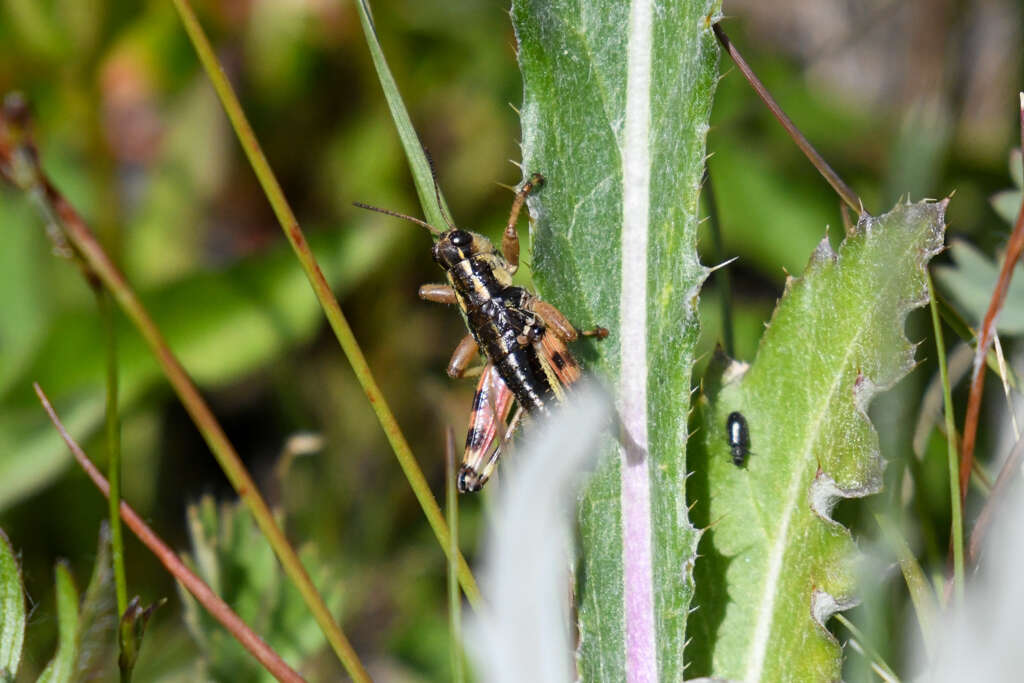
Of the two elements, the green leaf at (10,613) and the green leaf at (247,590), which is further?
the green leaf at (247,590)

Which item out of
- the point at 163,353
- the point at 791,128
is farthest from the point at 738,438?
the point at 163,353

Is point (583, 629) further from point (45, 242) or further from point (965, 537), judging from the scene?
point (45, 242)

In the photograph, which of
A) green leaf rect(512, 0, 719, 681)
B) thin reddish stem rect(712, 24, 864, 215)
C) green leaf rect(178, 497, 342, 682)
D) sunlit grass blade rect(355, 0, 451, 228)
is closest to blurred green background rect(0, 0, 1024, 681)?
green leaf rect(178, 497, 342, 682)

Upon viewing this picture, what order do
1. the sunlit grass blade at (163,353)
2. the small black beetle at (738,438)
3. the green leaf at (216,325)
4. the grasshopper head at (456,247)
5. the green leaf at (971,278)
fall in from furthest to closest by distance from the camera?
the green leaf at (216,325)
the grasshopper head at (456,247)
the green leaf at (971,278)
the small black beetle at (738,438)
the sunlit grass blade at (163,353)

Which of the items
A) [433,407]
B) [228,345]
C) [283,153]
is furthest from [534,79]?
[283,153]

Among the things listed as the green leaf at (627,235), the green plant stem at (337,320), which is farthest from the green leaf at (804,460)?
the green plant stem at (337,320)

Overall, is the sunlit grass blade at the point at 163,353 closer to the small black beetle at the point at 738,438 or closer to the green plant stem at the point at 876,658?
the small black beetle at the point at 738,438

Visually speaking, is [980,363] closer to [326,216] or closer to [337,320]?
[337,320]
